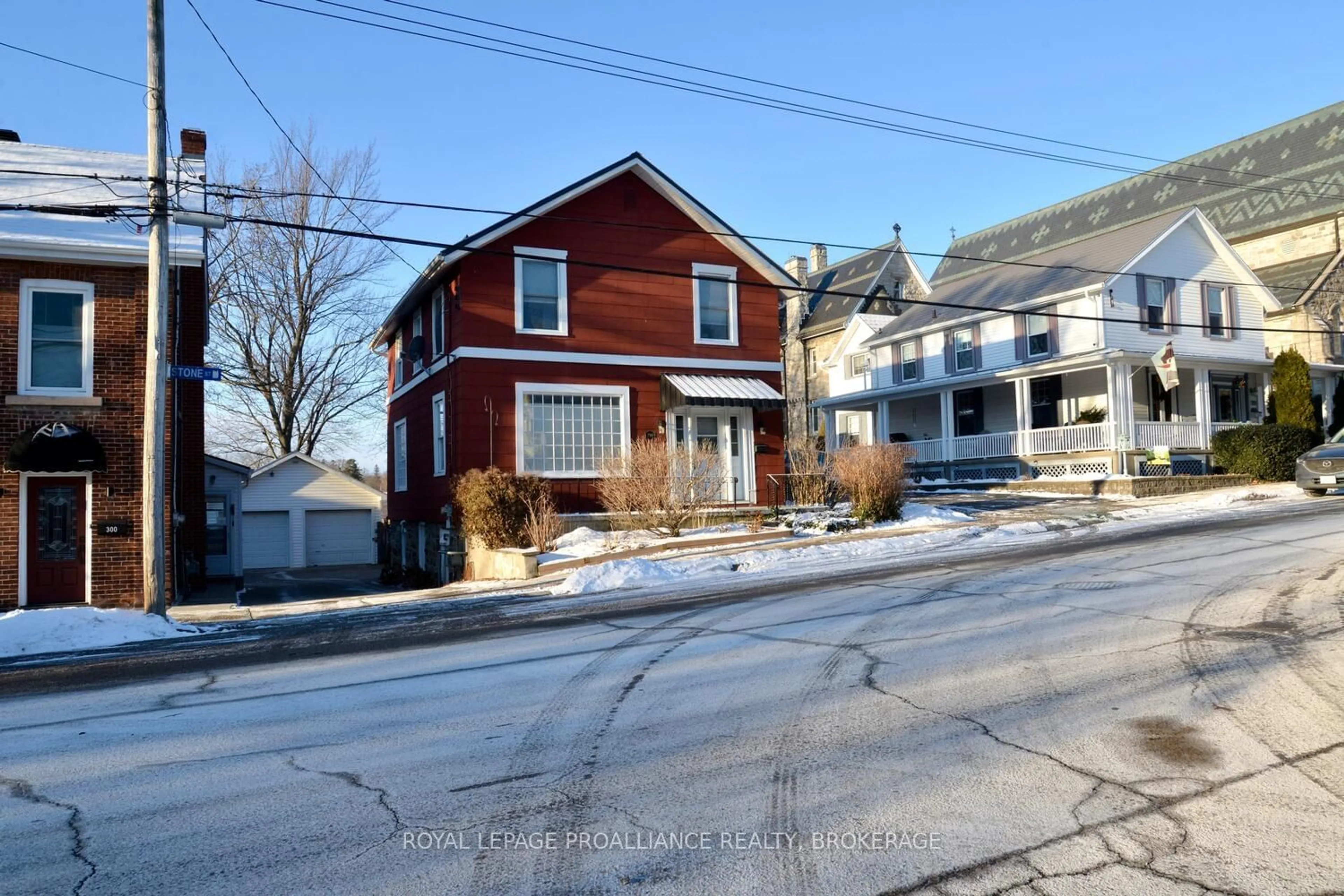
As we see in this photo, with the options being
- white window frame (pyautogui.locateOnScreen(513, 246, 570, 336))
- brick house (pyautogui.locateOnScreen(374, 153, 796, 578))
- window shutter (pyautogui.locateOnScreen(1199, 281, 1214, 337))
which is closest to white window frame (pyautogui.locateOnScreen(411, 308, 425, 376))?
brick house (pyautogui.locateOnScreen(374, 153, 796, 578))

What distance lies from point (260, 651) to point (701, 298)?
14.7 metres

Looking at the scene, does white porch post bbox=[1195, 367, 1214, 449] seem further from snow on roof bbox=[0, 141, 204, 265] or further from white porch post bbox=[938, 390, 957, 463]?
snow on roof bbox=[0, 141, 204, 265]

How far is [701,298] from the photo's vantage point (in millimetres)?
22781

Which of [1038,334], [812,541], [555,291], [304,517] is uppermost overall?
[1038,334]

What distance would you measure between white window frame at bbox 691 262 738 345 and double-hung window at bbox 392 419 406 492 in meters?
9.54

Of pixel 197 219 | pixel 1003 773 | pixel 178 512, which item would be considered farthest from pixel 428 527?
pixel 1003 773

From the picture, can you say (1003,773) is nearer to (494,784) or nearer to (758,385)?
(494,784)

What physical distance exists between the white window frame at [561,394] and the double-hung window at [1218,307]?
22.0 metres

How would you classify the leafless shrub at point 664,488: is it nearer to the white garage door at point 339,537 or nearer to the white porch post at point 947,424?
the white garage door at point 339,537

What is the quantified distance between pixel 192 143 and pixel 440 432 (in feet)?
27.1

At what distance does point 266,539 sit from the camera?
108ft

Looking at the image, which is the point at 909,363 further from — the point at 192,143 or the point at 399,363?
the point at 192,143

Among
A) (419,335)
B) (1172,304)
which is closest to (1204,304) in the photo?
(1172,304)

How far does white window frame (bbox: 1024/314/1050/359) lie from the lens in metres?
32.0
